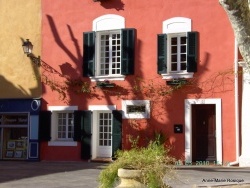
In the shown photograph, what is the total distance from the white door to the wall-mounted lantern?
10.6 feet

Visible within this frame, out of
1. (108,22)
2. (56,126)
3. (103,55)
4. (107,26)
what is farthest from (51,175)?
(108,22)

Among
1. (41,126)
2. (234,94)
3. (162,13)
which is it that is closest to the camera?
(234,94)

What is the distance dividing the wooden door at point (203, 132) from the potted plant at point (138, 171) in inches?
372

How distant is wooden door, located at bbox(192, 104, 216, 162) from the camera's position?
1862 centimetres

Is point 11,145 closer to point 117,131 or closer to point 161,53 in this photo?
point 117,131

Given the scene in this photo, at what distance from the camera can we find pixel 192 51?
18.4 meters

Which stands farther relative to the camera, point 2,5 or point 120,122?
point 2,5

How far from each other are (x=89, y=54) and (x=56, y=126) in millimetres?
3137

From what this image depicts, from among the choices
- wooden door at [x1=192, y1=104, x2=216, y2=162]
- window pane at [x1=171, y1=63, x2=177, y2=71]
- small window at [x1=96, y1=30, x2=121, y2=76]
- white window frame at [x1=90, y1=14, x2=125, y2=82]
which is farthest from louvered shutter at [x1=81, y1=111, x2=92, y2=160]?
wooden door at [x1=192, y1=104, x2=216, y2=162]

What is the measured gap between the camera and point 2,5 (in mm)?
21641

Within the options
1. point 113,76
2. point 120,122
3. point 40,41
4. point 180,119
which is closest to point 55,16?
point 40,41

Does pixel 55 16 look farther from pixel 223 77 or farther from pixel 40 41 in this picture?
pixel 223 77

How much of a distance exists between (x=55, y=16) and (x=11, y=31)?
6.61 ft

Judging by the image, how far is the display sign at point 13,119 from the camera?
2128 centimetres
